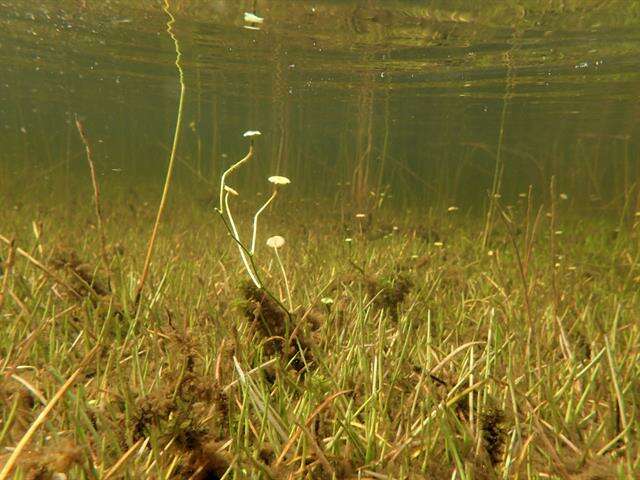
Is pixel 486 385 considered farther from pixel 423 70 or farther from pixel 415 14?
pixel 423 70

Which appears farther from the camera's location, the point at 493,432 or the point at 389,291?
the point at 389,291

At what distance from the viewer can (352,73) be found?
16828mm

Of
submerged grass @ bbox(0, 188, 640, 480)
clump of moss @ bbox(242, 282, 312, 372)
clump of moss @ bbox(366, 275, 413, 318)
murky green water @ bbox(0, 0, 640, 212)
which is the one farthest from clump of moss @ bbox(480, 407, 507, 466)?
murky green water @ bbox(0, 0, 640, 212)

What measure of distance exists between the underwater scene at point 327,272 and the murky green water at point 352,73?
14 centimetres

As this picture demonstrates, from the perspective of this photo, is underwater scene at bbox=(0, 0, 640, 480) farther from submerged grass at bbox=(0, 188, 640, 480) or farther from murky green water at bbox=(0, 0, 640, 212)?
murky green water at bbox=(0, 0, 640, 212)

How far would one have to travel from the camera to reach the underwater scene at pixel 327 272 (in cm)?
194

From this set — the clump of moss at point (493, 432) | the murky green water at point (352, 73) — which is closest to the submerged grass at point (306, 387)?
the clump of moss at point (493, 432)

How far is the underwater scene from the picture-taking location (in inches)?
76.4

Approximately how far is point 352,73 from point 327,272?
13.1 m

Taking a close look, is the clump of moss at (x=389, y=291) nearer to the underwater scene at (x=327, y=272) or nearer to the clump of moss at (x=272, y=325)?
the underwater scene at (x=327, y=272)

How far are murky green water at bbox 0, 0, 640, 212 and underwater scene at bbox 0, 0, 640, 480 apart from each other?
137 mm

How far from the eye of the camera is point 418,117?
27953 millimetres

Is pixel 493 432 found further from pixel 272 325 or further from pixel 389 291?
pixel 389 291

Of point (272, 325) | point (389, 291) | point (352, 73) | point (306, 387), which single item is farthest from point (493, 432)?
point (352, 73)
